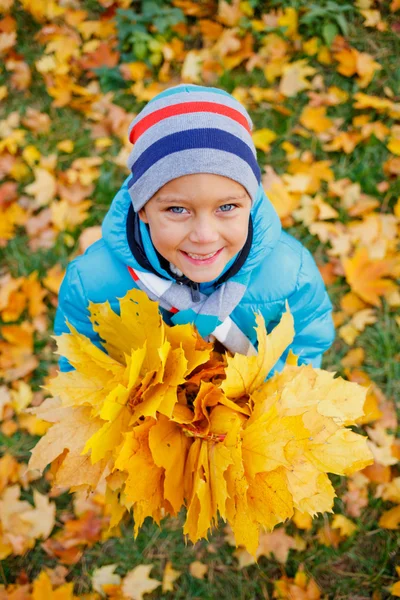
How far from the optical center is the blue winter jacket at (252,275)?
4.80 feet

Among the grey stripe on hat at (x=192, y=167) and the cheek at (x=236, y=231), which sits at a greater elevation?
the grey stripe on hat at (x=192, y=167)

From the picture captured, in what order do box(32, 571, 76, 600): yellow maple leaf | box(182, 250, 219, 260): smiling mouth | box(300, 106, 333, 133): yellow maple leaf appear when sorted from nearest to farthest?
1. box(182, 250, 219, 260): smiling mouth
2. box(32, 571, 76, 600): yellow maple leaf
3. box(300, 106, 333, 133): yellow maple leaf

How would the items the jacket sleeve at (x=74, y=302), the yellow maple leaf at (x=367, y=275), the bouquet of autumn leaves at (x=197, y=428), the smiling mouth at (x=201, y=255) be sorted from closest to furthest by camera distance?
the bouquet of autumn leaves at (x=197, y=428) → the smiling mouth at (x=201, y=255) → the jacket sleeve at (x=74, y=302) → the yellow maple leaf at (x=367, y=275)

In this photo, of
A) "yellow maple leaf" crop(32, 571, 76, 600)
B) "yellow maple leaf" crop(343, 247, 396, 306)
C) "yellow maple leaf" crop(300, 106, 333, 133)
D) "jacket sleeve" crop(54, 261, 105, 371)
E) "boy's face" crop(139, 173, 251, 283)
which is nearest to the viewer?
"boy's face" crop(139, 173, 251, 283)

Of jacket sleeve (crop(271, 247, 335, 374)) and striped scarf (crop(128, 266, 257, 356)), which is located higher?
striped scarf (crop(128, 266, 257, 356))

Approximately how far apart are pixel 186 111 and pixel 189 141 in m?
0.09

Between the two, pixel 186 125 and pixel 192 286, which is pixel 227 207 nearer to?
pixel 186 125

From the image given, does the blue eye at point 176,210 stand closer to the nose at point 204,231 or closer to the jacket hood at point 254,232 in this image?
the nose at point 204,231

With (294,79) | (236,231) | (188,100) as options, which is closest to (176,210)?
(236,231)

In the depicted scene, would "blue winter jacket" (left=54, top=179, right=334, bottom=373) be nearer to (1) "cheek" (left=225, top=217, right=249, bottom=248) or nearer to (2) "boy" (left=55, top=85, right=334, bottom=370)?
(2) "boy" (left=55, top=85, right=334, bottom=370)

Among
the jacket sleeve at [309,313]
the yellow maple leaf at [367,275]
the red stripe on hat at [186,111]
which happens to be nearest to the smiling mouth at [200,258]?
the red stripe on hat at [186,111]

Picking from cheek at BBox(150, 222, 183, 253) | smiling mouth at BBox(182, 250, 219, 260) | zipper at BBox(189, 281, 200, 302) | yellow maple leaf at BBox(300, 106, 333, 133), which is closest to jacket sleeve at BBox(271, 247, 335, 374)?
zipper at BBox(189, 281, 200, 302)

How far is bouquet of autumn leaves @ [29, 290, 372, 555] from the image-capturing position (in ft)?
3.38

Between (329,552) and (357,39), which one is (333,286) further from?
(357,39)
